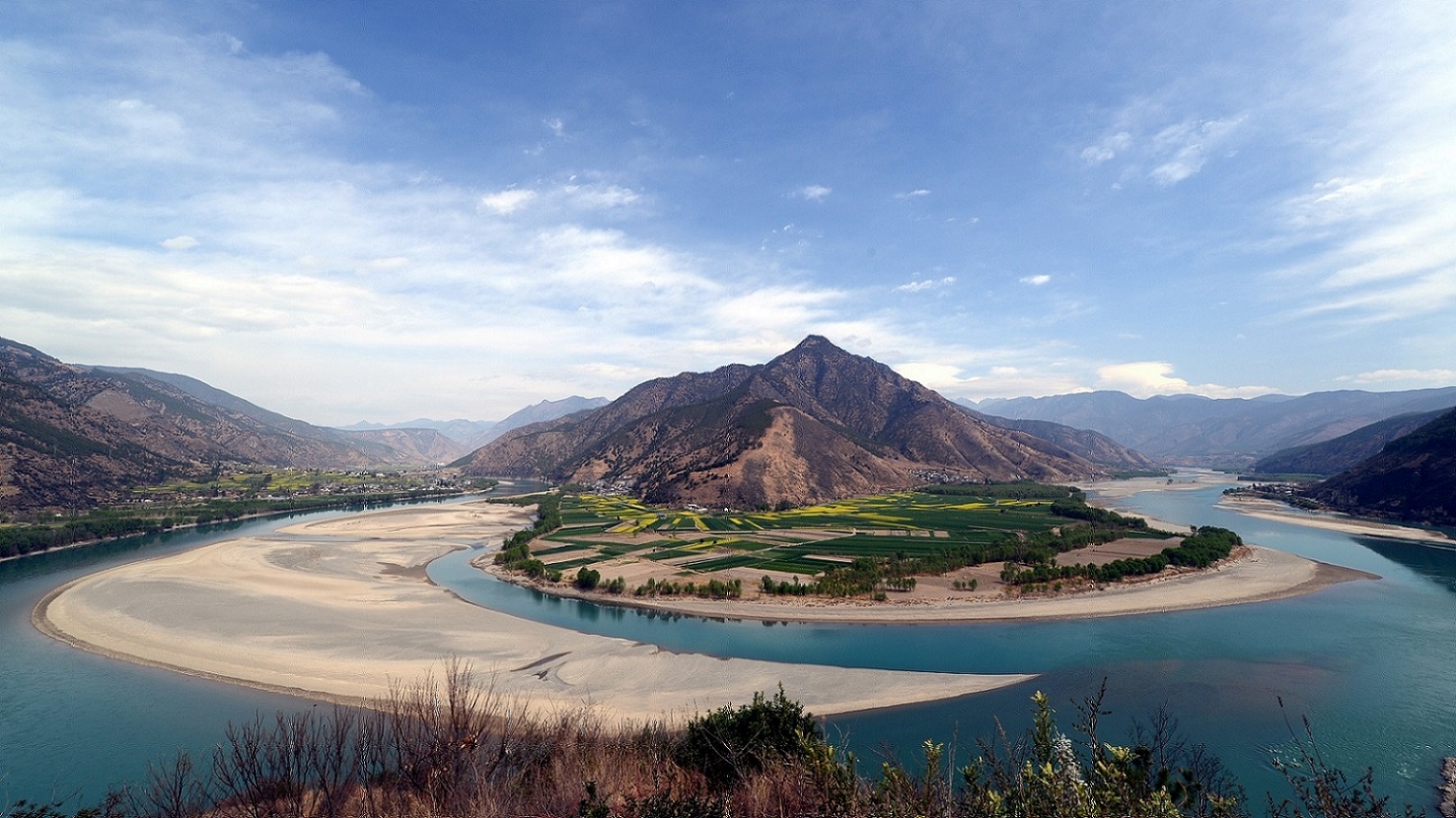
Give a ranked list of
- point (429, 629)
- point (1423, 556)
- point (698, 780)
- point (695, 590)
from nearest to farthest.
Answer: point (698, 780) → point (429, 629) → point (695, 590) → point (1423, 556)

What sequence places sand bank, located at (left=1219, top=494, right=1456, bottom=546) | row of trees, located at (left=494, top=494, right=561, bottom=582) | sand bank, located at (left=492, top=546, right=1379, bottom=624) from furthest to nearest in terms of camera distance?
sand bank, located at (left=1219, top=494, right=1456, bottom=546) < row of trees, located at (left=494, top=494, right=561, bottom=582) < sand bank, located at (left=492, top=546, right=1379, bottom=624)

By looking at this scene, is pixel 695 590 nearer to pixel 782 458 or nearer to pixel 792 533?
pixel 792 533

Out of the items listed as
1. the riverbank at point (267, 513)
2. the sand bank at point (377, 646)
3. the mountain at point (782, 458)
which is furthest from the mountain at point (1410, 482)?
the riverbank at point (267, 513)

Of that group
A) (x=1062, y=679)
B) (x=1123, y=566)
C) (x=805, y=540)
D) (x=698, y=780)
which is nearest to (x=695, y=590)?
(x=805, y=540)

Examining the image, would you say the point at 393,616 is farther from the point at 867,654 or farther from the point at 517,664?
the point at 867,654

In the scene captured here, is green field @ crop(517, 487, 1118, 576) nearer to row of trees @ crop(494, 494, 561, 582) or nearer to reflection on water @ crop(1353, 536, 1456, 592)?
row of trees @ crop(494, 494, 561, 582)

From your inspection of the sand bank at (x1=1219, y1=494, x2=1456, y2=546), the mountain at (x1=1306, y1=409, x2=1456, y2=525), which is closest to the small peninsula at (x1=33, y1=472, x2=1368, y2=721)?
the sand bank at (x1=1219, y1=494, x2=1456, y2=546)

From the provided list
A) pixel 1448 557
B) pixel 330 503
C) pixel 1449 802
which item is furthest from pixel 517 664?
pixel 330 503
